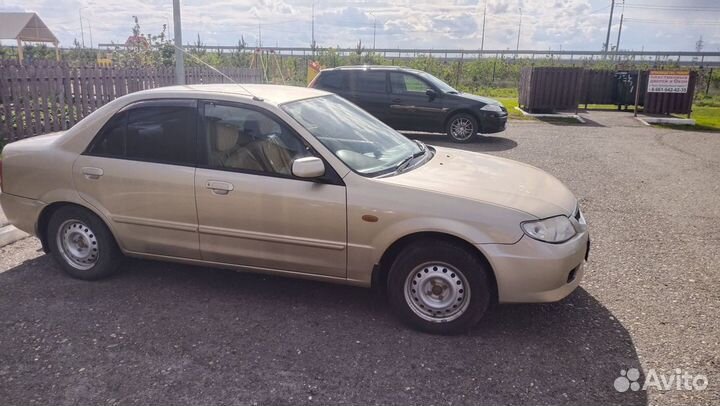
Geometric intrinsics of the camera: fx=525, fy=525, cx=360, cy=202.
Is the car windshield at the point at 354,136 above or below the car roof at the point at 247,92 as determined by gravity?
below

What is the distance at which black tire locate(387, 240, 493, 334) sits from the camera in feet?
11.1

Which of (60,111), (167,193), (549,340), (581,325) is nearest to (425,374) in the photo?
(549,340)

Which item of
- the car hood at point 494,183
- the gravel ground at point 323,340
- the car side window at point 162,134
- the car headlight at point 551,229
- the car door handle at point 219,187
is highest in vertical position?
the car side window at point 162,134

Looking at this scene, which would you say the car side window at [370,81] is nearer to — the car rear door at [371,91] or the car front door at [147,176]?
the car rear door at [371,91]

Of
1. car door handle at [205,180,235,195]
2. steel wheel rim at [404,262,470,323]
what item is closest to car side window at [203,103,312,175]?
car door handle at [205,180,235,195]

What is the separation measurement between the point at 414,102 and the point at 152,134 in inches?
347

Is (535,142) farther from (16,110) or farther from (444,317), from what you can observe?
(16,110)

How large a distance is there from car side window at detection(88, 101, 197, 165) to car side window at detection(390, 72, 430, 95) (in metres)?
8.75

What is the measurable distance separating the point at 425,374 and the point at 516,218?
112 centimetres

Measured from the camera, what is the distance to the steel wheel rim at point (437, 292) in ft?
11.3

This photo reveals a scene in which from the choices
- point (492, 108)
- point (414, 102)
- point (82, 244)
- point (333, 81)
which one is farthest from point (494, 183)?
point (333, 81)

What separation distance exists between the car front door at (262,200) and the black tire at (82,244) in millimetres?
920

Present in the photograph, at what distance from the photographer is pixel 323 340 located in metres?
3.46

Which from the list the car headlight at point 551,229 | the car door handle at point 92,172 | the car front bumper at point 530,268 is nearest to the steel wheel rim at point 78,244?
the car door handle at point 92,172
